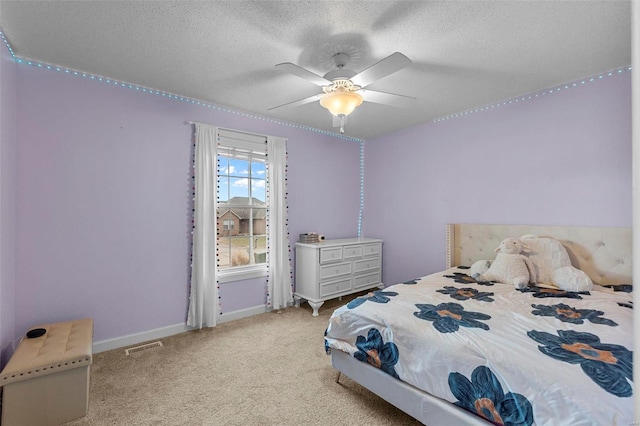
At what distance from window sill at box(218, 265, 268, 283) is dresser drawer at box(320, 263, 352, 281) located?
740mm

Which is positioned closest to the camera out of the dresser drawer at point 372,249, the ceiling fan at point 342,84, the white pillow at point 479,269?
the ceiling fan at point 342,84

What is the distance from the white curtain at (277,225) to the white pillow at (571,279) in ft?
9.23

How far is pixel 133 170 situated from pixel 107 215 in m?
0.49

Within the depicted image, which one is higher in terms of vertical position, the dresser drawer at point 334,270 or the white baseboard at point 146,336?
the dresser drawer at point 334,270

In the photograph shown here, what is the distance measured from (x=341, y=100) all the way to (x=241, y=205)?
1.97m

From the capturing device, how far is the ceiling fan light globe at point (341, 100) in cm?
215

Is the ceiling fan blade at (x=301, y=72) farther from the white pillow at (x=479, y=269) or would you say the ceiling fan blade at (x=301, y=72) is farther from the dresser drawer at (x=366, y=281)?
the dresser drawer at (x=366, y=281)

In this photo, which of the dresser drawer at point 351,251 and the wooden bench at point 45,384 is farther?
the dresser drawer at point 351,251

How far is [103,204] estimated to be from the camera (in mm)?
2660

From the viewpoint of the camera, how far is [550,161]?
9.47ft

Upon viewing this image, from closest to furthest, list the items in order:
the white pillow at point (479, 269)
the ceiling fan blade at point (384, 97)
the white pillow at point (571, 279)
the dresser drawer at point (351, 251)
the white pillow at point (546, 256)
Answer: the ceiling fan blade at point (384, 97) < the white pillow at point (571, 279) < the white pillow at point (546, 256) < the white pillow at point (479, 269) < the dresser drawer at point (351, 251)

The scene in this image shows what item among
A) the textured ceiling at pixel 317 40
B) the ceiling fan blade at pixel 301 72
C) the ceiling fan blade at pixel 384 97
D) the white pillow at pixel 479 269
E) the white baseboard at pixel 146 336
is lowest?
the white baseboard at pixel 146 336

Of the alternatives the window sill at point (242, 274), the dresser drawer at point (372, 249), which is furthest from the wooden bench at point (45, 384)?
the dresser drawer at point (372, 249)

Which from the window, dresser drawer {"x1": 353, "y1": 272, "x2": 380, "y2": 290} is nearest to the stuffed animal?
dresser drawer {"x1": 353, "y1": 272, "x2": 380, "y2": 290}
